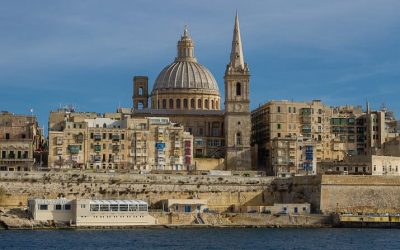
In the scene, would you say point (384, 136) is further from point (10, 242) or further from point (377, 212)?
point (10, 242)

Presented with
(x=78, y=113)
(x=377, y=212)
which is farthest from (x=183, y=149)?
(x=377, y=212)

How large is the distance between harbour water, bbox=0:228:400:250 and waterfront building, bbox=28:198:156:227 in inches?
70.9

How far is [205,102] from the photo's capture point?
114375 mm

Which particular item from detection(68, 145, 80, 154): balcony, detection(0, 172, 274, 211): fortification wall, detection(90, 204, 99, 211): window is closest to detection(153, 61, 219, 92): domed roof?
detection(68, 145, 80, 154): balcony

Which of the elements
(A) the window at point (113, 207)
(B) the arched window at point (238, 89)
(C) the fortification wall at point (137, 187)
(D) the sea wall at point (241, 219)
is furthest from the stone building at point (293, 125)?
(A) the window at point (113, 207)

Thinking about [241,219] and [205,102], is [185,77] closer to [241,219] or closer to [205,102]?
[205,102]

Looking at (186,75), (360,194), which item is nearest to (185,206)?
(360,194)

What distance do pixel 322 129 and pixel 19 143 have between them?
31002 millimetres

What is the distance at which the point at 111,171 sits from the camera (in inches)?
3718

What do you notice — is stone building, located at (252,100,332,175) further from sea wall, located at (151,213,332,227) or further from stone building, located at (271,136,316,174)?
sea wall, located at (151,213,332,227)

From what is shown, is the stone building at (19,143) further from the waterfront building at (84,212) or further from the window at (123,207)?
the window at (123,207)

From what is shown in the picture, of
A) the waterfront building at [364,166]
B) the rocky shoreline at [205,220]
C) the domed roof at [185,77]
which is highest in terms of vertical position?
the domed roof at [185,77]

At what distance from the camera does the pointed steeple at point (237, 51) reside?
106 metres

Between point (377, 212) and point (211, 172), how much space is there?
1589 cm
